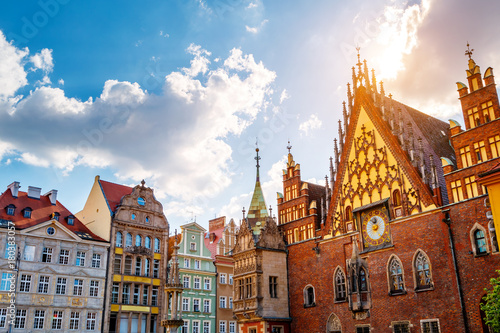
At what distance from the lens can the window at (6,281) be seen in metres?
37.1

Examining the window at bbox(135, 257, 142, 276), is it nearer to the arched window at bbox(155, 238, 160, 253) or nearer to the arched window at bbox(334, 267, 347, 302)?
the arched window at bbox(155, 238, 160, 253)

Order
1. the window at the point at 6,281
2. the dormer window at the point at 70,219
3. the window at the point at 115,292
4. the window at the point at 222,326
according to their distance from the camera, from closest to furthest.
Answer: the window at the point at 6,281 < the window at the point at 115,292 < the dormer window at the point at 70,219 < the window at the point at 222,326

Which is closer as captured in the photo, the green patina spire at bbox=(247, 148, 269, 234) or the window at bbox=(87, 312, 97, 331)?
the window at bbox=(87, 312, 97, 331)

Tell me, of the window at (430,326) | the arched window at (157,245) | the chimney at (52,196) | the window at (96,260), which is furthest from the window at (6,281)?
the window at (430,326)

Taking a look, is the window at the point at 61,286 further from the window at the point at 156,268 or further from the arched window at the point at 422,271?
the arched window at the point at 422,271

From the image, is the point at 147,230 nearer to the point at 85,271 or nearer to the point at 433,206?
the point at 85,271

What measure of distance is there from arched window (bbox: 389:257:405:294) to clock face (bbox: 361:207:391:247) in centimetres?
144

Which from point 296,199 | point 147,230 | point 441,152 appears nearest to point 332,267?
point 296,199

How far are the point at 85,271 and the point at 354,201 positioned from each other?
943 inches

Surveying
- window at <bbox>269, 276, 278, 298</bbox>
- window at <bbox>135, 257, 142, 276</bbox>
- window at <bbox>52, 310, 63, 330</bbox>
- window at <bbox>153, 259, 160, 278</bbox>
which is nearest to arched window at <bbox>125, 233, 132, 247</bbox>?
window at <bbox>135, 257, 142, 276</bbox>

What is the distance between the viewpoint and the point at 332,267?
33375mm

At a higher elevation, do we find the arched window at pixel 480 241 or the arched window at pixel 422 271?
the arched window at pixel 480 241

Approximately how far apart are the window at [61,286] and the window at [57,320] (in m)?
1.52

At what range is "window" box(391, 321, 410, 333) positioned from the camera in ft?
90.5
